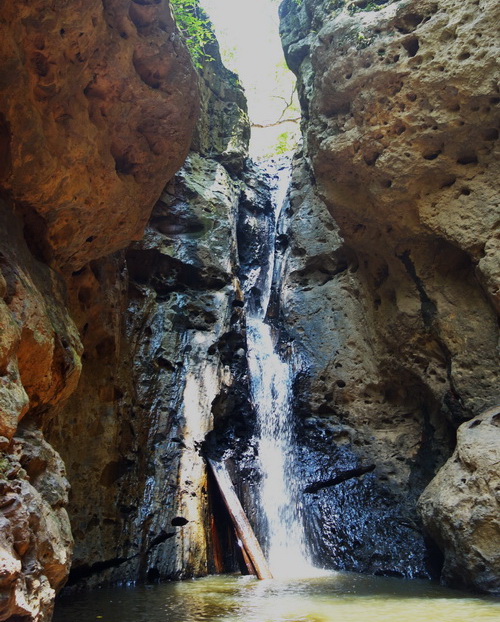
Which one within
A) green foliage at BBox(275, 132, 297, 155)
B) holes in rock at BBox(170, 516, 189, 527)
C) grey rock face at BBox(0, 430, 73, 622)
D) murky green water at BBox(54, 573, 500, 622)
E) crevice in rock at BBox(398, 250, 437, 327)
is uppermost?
green foliage at BBox(275, 132, 297, 155)

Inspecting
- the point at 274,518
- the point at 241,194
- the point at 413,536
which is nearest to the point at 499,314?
the point at 413,536

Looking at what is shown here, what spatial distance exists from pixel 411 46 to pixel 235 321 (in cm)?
588

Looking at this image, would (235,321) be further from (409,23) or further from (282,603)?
(282,603)

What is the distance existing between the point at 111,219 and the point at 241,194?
8738 mm

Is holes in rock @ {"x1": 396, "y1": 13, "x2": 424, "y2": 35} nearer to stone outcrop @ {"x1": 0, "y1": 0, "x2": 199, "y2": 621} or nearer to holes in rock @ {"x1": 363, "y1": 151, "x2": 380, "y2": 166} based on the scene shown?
holes in rock @ {"x1": 363, "y1": 151, "x2": 380, "y2": 166}

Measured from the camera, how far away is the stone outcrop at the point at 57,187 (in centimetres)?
314

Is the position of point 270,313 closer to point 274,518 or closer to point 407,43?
point 274,518

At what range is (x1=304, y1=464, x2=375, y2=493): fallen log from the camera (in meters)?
8.53

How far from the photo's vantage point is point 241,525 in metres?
7.35

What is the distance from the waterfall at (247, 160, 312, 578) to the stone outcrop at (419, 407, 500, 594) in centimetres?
223

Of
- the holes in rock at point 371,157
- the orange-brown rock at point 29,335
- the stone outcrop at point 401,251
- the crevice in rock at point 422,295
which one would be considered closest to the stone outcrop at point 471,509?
the stone outcrop at point 401,251


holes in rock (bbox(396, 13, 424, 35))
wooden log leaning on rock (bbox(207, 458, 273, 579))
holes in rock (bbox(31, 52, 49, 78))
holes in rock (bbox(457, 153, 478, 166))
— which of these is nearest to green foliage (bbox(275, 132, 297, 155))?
holes in rock (bbox(396, 13, 424, 35))

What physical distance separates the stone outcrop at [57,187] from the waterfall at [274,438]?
3.68 metres

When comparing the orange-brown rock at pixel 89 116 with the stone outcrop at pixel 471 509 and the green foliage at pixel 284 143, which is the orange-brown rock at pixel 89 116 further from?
the green foliage at pixel 284 143
